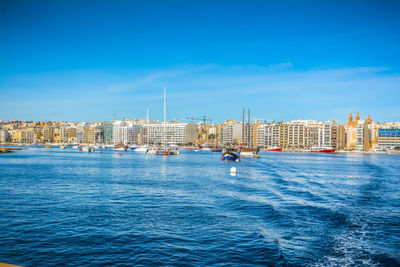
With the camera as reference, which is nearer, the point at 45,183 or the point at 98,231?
the point at 98,231

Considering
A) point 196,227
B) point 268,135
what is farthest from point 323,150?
point 196,227

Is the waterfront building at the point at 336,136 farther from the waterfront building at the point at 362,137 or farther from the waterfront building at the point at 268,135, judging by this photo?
the waterfront building at the point at 268,135

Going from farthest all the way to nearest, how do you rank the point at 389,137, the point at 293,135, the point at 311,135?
1. the point at 293,135
2. the point at 311,135
3. the point at 389,137

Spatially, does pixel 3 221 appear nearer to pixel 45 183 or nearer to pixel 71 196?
pixel 71 196

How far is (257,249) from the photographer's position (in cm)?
1265

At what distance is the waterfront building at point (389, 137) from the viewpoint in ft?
566

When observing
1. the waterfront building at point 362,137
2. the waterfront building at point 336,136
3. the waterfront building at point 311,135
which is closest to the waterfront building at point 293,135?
the waterfront building at point 311,135

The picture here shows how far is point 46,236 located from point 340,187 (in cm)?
2361

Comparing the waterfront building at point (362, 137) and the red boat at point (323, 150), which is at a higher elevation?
the waterfront building at point (362, 137)

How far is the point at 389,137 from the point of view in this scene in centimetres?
17388

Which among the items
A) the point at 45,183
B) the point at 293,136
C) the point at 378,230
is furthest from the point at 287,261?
the point at 293,136

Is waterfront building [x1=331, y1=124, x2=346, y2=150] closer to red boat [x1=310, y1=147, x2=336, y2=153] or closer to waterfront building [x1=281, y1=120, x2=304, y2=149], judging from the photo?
waterfront building [x1=281, y1=120, x2=304, y2=149]

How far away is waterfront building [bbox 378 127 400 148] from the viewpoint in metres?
172

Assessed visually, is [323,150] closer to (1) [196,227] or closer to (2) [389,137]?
(2) [389,137]
